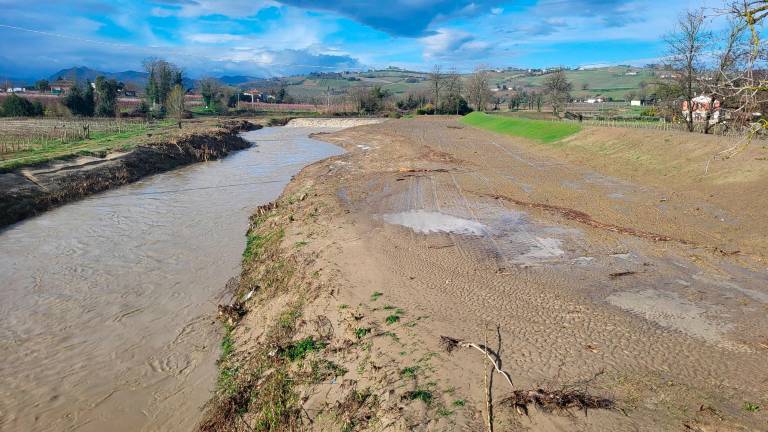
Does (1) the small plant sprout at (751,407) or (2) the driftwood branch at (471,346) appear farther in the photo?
(2) the driftwood branch at (471,346)

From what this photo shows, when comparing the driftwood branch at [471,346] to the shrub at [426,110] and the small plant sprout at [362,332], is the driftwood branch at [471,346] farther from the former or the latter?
the shrub at [426,110]

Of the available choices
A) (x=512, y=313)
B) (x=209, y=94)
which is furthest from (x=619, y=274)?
(x=209, y=94)

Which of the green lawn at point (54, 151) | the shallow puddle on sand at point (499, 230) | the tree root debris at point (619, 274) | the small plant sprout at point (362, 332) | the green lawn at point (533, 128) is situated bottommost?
the small plant sprout at point (362, 332)

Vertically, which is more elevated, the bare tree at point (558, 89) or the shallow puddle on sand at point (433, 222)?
the bare tree at point (558, 89)

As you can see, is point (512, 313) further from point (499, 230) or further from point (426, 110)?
point (426, 110)

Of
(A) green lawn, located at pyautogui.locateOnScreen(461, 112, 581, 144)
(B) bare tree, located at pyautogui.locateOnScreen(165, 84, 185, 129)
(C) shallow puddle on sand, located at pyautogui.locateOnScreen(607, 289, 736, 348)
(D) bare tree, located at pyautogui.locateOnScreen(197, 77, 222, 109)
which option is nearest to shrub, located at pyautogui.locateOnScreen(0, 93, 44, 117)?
(B) bare tree, located at pyautogui.locateOnScreen(165, 84, 185, 129)

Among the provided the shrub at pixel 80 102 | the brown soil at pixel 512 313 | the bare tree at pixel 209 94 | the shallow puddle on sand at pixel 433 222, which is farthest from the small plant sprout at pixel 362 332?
the bare tree at pixel 209 94
